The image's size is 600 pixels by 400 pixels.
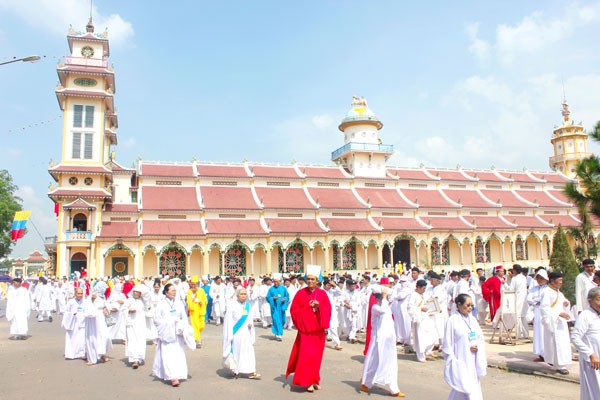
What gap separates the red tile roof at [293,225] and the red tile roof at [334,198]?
1957 millimetres

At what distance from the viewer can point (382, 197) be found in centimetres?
3766

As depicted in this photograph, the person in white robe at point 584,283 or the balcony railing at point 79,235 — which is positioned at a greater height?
the balcony railing at point 79,235

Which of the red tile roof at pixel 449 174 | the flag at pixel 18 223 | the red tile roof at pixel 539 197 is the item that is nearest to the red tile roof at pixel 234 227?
the flag at pixel 18 223

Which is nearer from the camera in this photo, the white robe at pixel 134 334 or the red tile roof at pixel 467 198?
the white robe at pixel 134 334

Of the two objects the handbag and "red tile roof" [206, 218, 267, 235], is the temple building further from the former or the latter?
the handbag

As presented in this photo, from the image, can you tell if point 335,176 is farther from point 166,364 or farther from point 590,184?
point 166,364

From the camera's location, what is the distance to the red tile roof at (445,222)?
36312mm

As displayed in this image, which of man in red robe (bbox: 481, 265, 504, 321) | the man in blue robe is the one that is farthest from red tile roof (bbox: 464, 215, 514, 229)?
the man in blue robe

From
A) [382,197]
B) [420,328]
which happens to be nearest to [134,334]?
[420,328]

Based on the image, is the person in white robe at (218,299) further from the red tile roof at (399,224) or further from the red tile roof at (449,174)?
the red tile roof at (449,174)

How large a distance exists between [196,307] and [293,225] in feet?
72.6

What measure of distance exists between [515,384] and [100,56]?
34.3m

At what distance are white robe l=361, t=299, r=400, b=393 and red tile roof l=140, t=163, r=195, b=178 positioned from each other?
2877 centimetres

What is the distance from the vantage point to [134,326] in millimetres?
8789
